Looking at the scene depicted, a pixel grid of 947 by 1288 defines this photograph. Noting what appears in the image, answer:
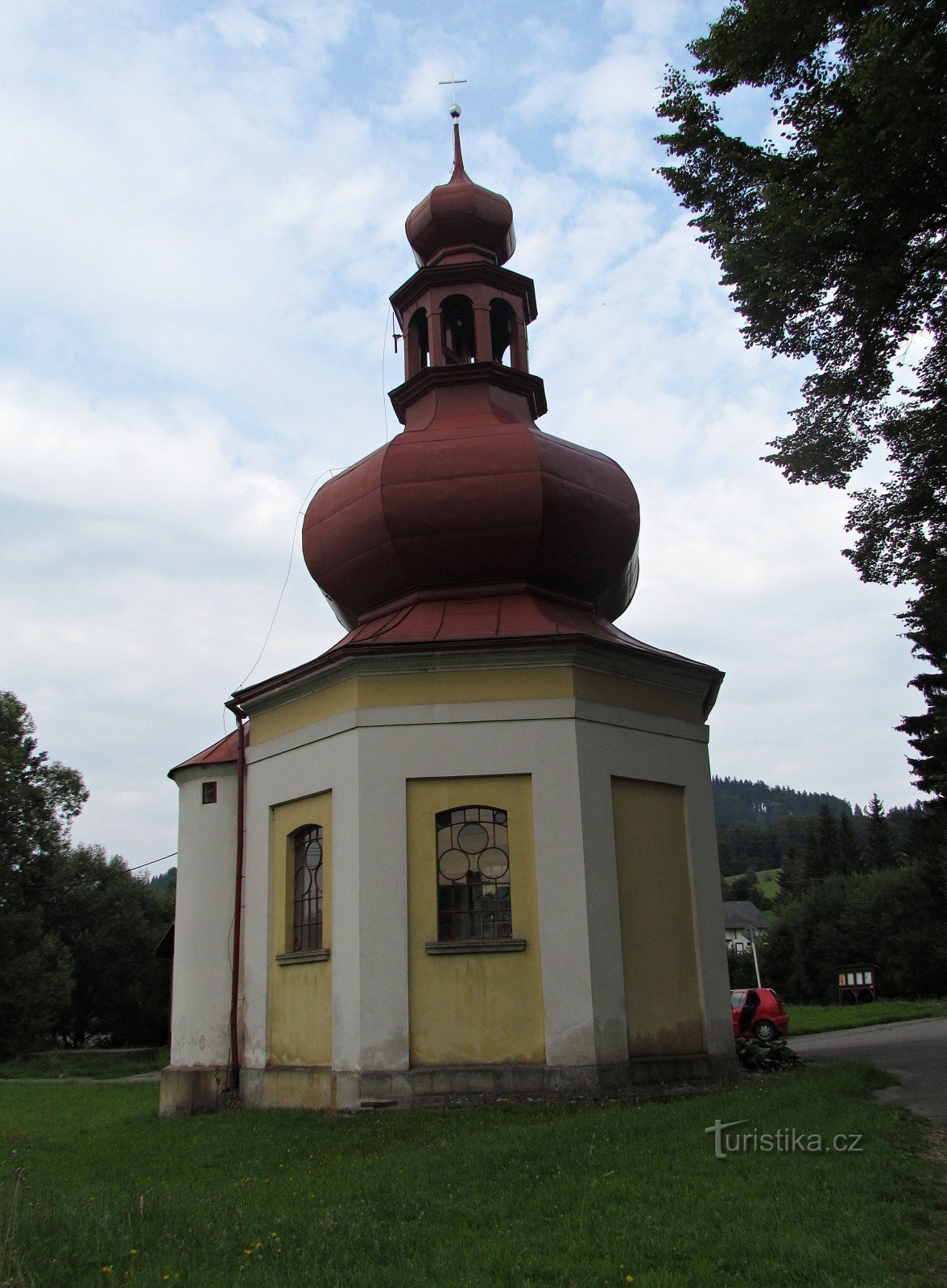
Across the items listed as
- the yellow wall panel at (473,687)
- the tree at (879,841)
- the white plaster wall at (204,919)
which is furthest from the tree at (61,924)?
the tree at (879,841)

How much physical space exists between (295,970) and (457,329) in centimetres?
1115

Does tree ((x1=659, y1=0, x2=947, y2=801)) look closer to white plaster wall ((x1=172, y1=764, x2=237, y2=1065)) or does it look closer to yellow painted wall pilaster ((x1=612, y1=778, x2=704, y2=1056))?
yellow painted wall pilaster ((x1=612, y1=778, x2=704, y2=1056))

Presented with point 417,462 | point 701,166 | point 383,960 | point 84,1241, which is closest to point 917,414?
point 701,166

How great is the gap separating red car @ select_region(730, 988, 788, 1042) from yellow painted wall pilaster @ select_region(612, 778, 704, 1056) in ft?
28.5

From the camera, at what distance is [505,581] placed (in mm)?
14523

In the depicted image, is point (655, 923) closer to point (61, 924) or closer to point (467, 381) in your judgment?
point (467, 381)

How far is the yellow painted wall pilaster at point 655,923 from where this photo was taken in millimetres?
12422

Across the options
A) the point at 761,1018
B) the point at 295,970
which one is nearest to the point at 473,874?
the point at 295,970

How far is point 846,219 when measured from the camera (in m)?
8.69

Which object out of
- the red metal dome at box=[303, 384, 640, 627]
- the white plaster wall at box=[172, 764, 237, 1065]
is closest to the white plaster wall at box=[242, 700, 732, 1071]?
the white plaster wall at box=[172, 764, 237, 1065]

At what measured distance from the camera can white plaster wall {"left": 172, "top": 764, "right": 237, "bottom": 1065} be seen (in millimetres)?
14070

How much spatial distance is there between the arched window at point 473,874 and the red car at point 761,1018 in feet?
34.5

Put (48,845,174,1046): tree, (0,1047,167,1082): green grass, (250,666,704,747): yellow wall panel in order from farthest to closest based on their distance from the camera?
(48,845,174,1046): tree
(0,1047,167,1082): green grass
(250,666,704,747): yellow wall panel

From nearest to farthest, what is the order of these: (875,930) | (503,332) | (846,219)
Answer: (846,219) < (503,332) < (875,930)
